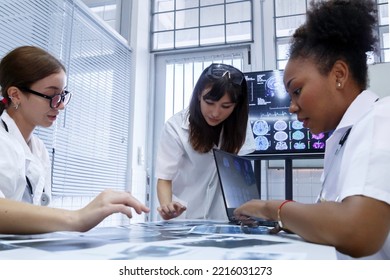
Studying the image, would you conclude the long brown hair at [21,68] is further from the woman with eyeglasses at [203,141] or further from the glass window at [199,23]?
the glass window at [199,23]

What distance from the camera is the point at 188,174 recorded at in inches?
64.5

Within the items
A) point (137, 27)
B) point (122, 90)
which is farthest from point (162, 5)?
point (122, 90)

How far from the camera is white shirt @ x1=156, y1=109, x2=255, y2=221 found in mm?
1583

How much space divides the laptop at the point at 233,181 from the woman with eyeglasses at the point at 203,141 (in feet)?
0.48

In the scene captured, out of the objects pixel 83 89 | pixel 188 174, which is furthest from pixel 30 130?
pixel 83 89

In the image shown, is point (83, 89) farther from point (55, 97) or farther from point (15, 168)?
point (15, 168)

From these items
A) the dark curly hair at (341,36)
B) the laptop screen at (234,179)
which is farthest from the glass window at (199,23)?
the dark curly hair at (341,36)

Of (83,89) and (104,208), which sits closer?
(104,208)

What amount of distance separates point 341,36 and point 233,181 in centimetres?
64

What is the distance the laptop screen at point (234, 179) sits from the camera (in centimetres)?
121

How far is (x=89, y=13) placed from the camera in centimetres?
286

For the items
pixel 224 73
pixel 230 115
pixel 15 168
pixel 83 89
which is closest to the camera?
pixel 15 168
